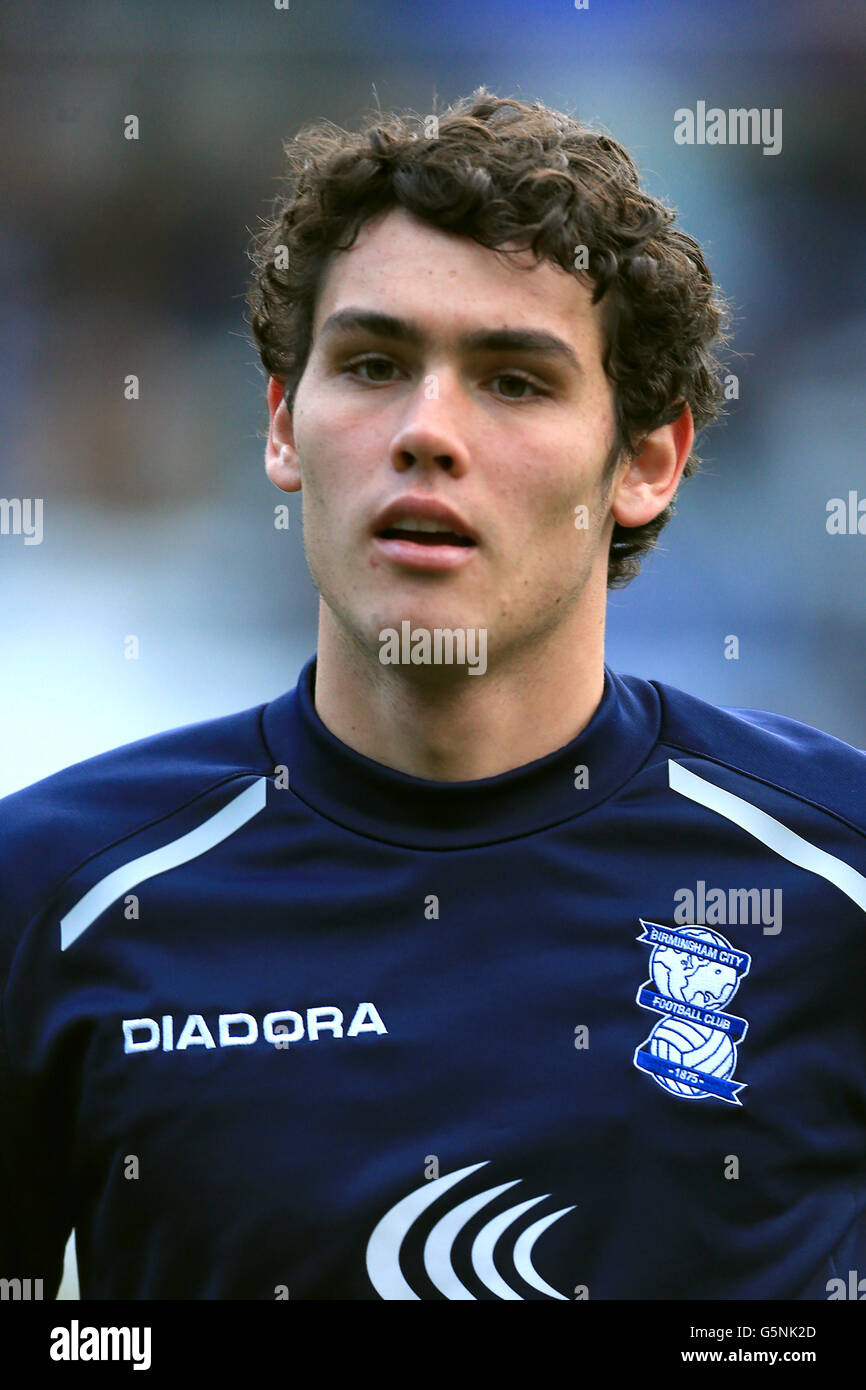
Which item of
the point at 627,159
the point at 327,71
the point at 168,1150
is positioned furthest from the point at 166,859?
the point at 327,71

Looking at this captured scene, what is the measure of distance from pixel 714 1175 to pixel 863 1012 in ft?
0.96

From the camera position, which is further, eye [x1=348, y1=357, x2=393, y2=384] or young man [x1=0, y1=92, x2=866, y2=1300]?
eye [x1=348, y1=357, x2=393, y2=384]

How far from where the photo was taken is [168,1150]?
1.77 meters

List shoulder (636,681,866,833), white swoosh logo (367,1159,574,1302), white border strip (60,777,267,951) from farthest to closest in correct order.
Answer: shoulder (636,681,866,833)
white border strip (60,777,267,951)
white swoosh logo (367,1159,574,1302)

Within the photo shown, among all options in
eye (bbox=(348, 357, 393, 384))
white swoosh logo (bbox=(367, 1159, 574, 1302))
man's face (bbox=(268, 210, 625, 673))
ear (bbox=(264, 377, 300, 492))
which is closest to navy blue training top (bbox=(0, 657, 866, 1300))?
white swoosh logo (bbox=(367, 1159, 574, 1302))

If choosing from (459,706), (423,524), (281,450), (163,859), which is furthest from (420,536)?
(163,859)

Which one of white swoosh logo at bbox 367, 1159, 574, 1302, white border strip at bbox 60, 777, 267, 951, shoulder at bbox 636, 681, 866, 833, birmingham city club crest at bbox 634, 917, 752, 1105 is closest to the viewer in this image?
white swoosh logo at bbox 367, 1159, 574, 1302

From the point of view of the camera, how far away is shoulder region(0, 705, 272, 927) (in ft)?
6.48

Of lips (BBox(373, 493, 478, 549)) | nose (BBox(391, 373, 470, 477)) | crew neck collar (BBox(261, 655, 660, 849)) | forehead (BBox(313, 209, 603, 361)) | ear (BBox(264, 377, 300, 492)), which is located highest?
forehead (BBox(313, 209, 603, 361))

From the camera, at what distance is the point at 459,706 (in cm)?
196

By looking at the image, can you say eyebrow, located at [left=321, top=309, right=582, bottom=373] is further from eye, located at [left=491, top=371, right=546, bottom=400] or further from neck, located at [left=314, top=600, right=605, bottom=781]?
neck, located at [left=314, top=600, right=605, bottom=781]

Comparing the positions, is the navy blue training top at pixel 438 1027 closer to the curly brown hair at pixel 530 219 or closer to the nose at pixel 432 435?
the nose at pixel 432 435

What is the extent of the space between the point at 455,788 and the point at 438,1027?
1.00 ft
